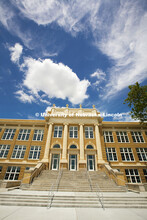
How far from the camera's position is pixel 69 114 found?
23844mm

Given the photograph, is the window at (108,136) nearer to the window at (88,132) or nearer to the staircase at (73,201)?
the window at (88,132)

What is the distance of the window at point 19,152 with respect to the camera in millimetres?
20484

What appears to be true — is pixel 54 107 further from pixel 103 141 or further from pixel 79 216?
pixel 79 216

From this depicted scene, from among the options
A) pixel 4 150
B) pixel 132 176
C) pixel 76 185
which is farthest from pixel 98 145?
pixel 4 150

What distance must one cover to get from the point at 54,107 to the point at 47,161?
1123cm

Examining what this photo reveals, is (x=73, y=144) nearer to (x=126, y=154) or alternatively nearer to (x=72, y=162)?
(x=72, y=162)

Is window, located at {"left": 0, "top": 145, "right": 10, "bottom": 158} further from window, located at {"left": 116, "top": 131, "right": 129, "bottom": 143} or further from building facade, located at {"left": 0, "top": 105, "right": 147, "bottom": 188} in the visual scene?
window, located at {"left": 116, "top": 131, "right": 129, "bottom": 143}

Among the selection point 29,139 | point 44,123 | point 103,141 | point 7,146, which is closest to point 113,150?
point 103,141

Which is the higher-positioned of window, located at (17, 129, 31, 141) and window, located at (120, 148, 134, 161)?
window, located at (17, 129, 31, 141)

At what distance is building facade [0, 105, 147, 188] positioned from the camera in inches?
747

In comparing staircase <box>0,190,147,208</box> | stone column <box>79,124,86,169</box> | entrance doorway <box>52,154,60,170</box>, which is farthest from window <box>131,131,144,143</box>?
staircase <box>0,190,147,208</box>

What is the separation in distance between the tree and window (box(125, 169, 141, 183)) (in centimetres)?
893

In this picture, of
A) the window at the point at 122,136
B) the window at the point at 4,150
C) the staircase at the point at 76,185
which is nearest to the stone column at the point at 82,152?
the staircase at the point at 76,185

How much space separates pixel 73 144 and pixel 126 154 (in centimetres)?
1011
